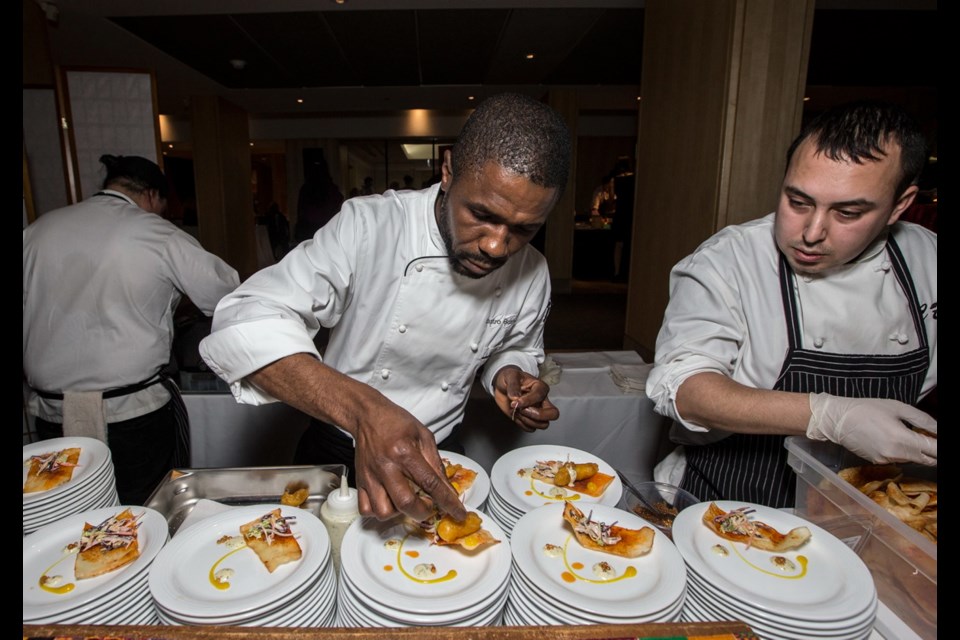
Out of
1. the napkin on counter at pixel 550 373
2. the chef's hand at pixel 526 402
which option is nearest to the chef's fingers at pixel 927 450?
the chef's hand at pixel 526 402

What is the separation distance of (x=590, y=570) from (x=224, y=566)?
576mm

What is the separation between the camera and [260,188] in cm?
1430

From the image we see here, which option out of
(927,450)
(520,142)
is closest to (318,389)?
→ (520,142)

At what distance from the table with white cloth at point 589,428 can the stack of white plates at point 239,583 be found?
130cm

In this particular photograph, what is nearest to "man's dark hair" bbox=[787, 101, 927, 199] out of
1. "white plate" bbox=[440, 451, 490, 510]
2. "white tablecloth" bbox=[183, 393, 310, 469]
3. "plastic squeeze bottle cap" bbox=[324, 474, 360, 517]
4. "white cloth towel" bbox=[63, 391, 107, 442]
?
"white plate" bbox=[440, 451, 490, 510]

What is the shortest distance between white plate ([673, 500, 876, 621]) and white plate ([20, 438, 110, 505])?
1.15 metres

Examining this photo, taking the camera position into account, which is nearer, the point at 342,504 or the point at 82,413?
the point at 342,504

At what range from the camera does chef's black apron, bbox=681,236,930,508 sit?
1.21m

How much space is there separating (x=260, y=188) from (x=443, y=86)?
8885mm

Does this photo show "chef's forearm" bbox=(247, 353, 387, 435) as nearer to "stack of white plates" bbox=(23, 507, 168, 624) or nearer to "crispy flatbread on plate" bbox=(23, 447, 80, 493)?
"stack of white plates" bbox=(23, 507, 168, 624)

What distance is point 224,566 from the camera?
0.78 metres

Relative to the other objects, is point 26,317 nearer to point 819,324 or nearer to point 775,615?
point 775,615

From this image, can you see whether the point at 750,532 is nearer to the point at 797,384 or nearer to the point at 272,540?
the point at 797,384
